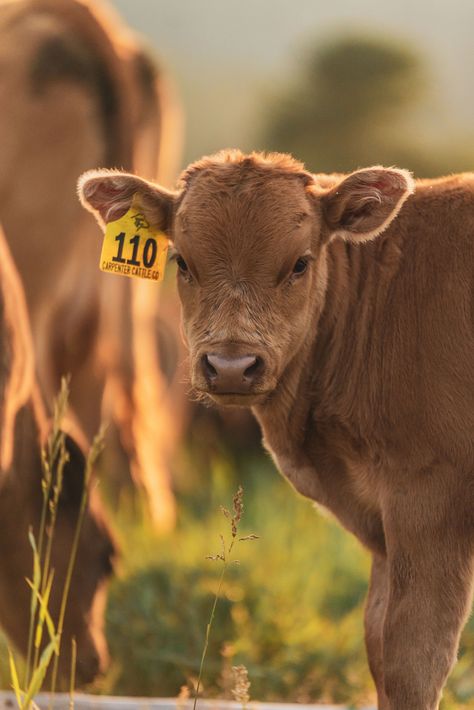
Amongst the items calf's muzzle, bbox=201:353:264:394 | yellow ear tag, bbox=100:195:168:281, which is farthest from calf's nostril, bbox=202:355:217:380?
yellow ear tag, bbox=100:195:168:281

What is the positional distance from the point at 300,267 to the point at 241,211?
27cm

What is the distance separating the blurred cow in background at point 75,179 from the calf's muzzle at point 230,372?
470 centimetres

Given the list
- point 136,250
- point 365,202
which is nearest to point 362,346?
point 365,202

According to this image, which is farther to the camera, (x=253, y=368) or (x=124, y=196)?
(x=124, y=196)

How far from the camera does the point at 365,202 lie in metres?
4.88

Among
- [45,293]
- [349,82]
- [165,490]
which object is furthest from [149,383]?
[349,82]

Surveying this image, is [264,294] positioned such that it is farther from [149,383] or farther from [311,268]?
[149,383]

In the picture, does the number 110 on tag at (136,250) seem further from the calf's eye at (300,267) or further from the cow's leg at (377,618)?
the cow's leg at (377,618)

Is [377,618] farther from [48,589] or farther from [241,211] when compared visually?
[241,211]

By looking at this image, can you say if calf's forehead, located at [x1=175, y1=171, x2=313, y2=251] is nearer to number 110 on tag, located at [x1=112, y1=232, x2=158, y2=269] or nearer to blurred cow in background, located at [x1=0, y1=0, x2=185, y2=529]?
number 110 on tag, located at [x1=112, y1=232, x2=158, y2=269]

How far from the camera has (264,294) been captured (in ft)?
15.4

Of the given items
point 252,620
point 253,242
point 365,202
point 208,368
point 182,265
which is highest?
point 365,202

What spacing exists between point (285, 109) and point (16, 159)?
2460cm

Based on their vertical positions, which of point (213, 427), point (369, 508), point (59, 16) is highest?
point (59, 16)
